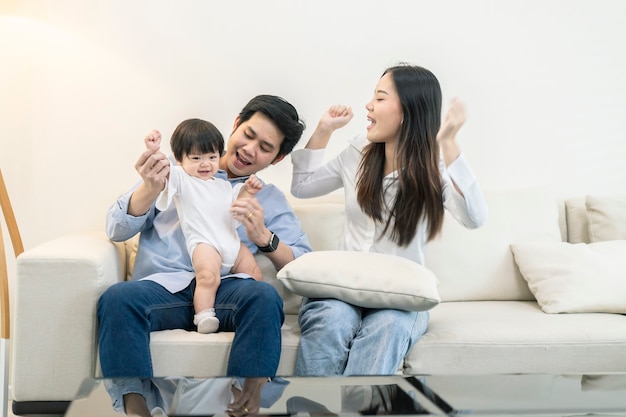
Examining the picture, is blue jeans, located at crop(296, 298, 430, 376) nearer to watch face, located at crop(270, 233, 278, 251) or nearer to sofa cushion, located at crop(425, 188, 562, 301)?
watch face, located at crop(270, 233, 278, 251)

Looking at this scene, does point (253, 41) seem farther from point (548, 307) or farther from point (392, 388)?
point (392, 388)

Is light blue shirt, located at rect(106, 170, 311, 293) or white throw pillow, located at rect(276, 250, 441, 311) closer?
white throw pillow, located at rect(276, 250, 441, 311)

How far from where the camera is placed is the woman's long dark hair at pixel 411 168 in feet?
6.70

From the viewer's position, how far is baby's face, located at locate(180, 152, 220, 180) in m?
2.00

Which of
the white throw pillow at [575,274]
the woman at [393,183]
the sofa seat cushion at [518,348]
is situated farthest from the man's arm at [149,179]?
the white throw pillow at [575,274]

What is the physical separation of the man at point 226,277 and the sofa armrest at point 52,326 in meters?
0.07

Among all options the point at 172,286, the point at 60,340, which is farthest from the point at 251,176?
the point at 60,340

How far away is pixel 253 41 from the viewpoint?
104 inches

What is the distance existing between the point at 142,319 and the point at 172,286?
0.61 feet

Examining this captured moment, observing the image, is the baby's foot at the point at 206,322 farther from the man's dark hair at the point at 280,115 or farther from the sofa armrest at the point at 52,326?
the man's dark hair at the point at 280,115

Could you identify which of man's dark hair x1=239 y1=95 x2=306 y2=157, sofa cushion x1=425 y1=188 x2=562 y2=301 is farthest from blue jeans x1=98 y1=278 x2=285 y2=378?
sofa cushion x1=425 y1=188 x2=562 y2=301

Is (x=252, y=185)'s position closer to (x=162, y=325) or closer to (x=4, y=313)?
(x=162, y=325)

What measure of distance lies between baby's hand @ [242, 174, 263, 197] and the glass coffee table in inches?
36.1

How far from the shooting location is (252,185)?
6.81 feet
